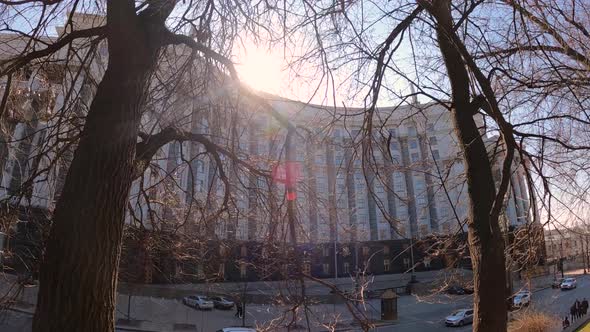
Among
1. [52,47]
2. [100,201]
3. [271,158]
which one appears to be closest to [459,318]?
[271,158]

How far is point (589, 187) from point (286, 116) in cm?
391

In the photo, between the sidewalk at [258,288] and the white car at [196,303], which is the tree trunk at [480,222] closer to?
the sidewalk at [258,288]

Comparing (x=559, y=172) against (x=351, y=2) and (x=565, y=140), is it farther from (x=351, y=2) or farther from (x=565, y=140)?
(x=351, y=2)

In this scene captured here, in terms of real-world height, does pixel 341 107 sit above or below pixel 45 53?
below

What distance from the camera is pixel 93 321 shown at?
3.09 m

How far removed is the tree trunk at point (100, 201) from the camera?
3039mm

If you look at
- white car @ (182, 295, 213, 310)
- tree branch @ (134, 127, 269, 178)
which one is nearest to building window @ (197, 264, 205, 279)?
tree branch @ (134, 127, 269, 178)

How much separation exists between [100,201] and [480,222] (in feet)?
14.2

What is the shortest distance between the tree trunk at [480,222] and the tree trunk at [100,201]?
3.07m

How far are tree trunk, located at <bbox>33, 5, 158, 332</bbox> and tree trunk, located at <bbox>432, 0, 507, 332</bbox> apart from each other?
3069 mm

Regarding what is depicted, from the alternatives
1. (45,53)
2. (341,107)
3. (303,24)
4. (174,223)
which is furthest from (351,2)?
(174,223)

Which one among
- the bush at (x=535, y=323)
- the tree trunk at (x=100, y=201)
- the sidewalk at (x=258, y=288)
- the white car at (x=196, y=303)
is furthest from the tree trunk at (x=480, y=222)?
the white car at (x=196, y=303)

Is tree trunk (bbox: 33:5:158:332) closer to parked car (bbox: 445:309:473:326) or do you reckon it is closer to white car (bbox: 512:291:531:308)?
white car (bbox: 512:291:531:308)

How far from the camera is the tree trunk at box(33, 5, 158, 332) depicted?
3.04 meters
